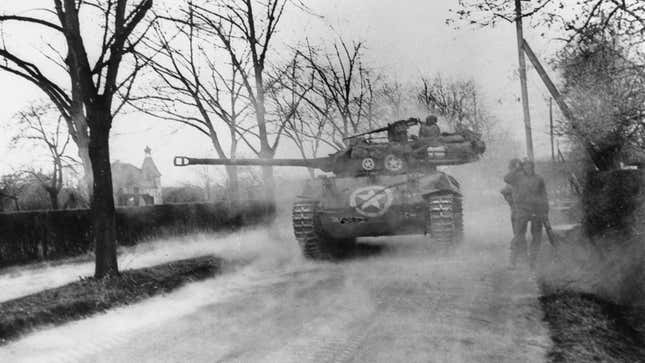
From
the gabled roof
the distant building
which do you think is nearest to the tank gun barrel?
the distant building

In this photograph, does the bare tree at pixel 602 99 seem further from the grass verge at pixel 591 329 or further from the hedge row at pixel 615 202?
the grass verge at pixel 591 329

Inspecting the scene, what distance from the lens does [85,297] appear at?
757cm

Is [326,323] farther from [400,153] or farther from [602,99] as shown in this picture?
[602,99]

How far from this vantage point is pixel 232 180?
80.0ft

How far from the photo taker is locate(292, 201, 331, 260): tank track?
12.1 m

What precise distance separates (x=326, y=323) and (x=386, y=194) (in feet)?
20.2

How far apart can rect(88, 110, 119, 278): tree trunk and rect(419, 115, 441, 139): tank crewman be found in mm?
6542

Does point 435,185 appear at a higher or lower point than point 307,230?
higher

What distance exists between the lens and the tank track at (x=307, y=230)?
12.1 metres

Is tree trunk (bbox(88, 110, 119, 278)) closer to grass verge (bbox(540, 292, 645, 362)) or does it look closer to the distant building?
grass verge (bbox(540, 292, 645, 362))

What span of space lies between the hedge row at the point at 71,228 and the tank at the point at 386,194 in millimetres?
3559

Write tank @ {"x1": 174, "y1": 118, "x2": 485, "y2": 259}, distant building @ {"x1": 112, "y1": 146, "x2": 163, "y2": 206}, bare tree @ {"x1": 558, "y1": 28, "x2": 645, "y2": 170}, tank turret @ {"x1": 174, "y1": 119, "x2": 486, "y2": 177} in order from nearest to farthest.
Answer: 1. bare tree @ {"x1": 558, "y1": 28, "x2": 645, "y2": 170}
2. tank @ {"x1": 174, "y1": 118, "x2": 485, "y2": 259}
3. tank turret @ {"x1": 174, "y1": 119, "x2": 486, "y2": 177}
4. distant building @ {"x1": 112, "y1": 146, "x2": 163, "y2": 206}

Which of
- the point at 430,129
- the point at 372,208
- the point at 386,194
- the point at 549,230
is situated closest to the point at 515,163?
the point at 549,230

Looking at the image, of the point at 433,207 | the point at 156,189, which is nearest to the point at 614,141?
the point at 433,207
